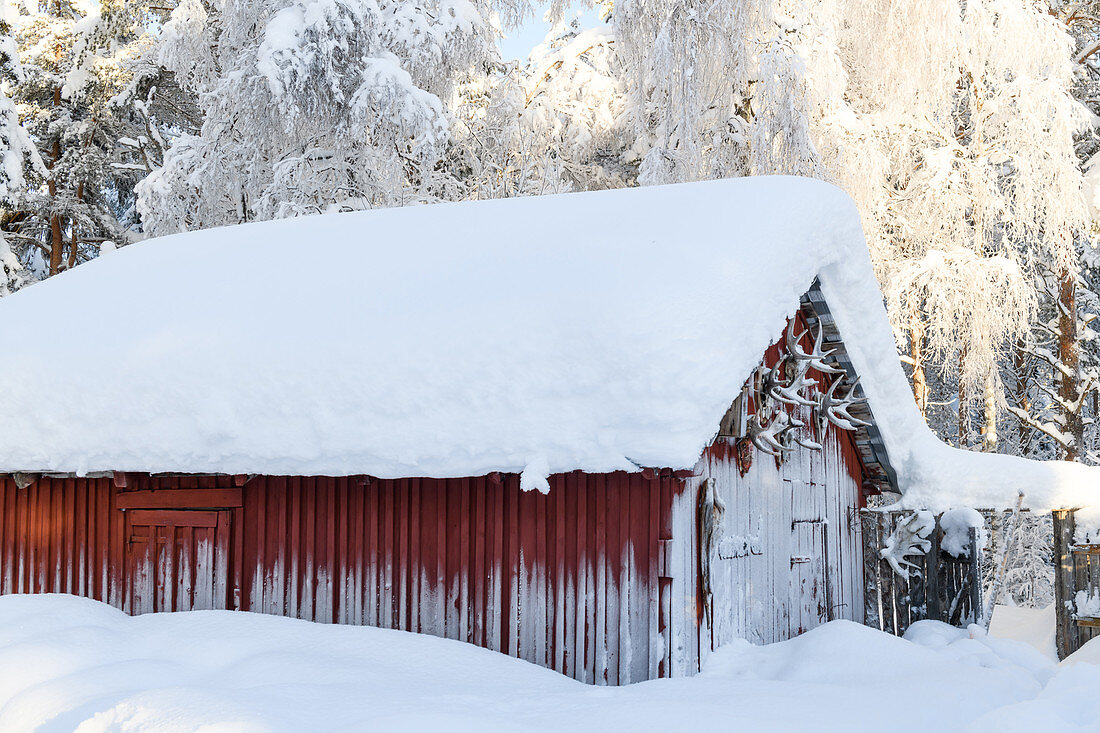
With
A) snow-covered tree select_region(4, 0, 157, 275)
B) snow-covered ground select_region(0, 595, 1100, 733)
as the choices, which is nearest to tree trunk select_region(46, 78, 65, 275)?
snow-covered tree select_region(4, 0, 157, 275)

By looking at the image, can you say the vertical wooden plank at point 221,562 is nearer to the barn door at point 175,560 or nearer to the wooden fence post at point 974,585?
the barn door at point 175,560

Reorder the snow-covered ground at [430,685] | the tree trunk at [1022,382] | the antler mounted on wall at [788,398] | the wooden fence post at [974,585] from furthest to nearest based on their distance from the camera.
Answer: the tree trunk at [1022,382] → the wooden fence post at [974,585] → the antler mounted on wall at [788,398] → the snow-covered ground at [430,685]

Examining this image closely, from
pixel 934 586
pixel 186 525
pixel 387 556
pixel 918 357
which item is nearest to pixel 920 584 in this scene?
pixel 934 586

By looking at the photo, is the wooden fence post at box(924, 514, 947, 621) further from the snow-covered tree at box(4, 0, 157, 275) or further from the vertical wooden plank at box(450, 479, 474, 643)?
the snow-covered tree at box(4, 0, 157, 275)

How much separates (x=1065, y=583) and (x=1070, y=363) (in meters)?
9.01

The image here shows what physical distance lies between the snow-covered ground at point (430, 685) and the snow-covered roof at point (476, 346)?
128 centimetres

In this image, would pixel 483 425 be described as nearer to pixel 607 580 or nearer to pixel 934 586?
pixel 607 580

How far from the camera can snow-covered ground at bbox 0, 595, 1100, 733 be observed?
520 centimetres

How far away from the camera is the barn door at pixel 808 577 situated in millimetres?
8891

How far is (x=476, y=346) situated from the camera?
273 inches

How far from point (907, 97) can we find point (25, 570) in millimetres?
11986

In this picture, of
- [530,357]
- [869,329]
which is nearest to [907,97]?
[869,329]

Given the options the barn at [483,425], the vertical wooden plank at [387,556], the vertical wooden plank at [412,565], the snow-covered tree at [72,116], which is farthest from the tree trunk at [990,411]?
the snow-covered tree at [72,116]

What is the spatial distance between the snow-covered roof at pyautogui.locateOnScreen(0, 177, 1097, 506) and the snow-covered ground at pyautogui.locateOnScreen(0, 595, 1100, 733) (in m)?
1.28
